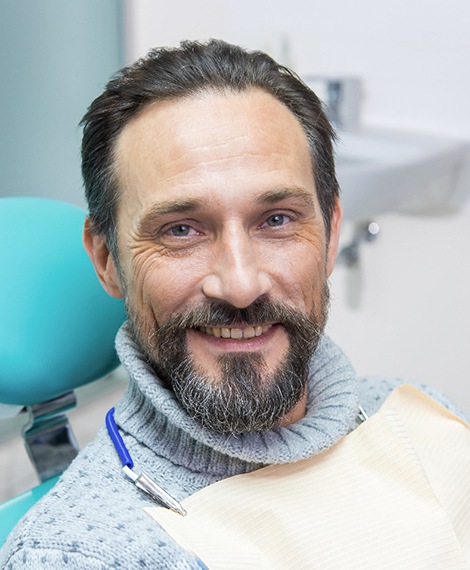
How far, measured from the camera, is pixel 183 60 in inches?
36.3

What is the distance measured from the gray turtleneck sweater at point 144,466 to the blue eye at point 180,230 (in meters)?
0.15

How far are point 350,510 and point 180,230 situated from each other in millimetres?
382

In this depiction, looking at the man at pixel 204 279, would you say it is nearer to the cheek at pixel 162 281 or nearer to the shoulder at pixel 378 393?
the cheek at pixel 162 281

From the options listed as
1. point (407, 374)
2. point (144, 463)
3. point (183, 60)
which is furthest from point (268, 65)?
point (407, 374)

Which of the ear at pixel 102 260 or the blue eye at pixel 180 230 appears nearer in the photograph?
the blue eye at pixel 180 230

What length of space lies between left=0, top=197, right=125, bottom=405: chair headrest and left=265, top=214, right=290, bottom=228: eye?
0.31 m

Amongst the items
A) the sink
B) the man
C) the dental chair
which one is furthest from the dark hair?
the sink

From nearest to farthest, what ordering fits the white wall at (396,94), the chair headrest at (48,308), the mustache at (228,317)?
the mustache at (228,317) → the chair headrest at (48,308) → the white wall at (396,94)

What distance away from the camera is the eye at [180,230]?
866 mm

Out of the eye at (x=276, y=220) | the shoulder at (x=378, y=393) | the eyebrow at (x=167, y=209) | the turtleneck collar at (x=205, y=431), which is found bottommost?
the shoulder at (x=378, y=393)

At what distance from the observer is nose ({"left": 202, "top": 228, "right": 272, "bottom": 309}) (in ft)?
2.61

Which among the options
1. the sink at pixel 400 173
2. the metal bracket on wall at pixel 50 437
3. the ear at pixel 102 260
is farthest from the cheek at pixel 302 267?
the sink at pixel 400 173

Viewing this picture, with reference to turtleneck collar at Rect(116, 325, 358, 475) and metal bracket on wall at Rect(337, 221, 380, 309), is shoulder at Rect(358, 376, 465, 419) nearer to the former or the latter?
turtleneck collar at Rect(116, 325, 358, 475)

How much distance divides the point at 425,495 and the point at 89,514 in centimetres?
41
